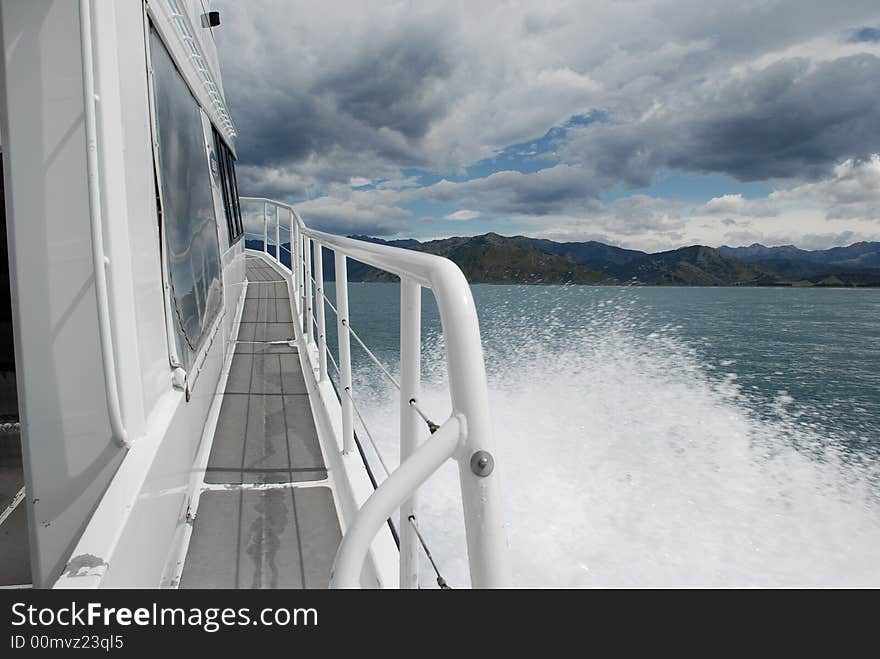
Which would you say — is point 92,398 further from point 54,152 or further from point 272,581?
point 272,581

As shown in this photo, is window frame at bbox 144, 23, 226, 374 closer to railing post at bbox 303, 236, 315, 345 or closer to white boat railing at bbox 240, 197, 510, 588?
white boat railing at bbox 240, 197, 510, 588

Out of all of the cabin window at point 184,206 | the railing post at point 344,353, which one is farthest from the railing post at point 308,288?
the railing post at point 344,353

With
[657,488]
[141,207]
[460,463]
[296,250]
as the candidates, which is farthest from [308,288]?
[657,488]

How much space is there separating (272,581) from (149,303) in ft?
2.34

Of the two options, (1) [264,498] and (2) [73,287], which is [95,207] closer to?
(2) [73,287]

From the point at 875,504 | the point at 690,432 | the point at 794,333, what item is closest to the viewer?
the point at 875,504

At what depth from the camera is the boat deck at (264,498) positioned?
4.15 ft

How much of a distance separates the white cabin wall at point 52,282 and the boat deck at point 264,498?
1.40ft

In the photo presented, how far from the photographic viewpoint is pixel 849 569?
4.07 meters

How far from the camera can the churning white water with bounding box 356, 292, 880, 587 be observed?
12.9 ft

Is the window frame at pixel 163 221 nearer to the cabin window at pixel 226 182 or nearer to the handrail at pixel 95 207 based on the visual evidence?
the handrail at pixel 95 207

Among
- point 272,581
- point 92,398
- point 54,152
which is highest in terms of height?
point 54,152
